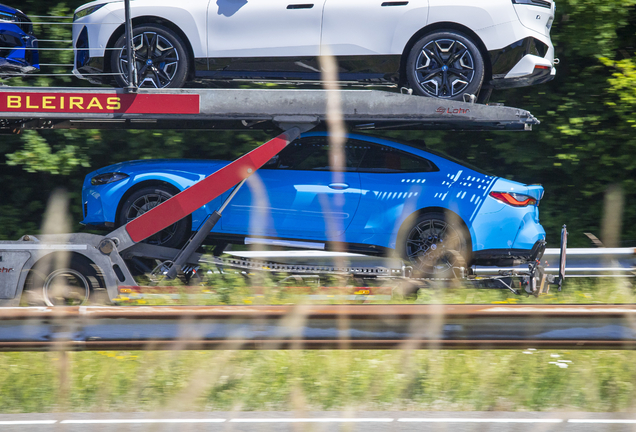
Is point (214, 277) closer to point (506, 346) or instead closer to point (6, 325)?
point (6, 325)

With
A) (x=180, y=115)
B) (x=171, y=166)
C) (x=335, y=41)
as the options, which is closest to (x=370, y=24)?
(x=335, y=41)

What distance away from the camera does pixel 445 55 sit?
596 centimetres

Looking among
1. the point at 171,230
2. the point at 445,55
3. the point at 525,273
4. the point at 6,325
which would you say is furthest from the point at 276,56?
the point at 6,325

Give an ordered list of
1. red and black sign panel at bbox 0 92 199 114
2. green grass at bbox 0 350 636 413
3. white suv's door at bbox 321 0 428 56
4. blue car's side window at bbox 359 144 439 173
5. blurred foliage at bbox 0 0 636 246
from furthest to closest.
Result: 1. blurred foliage at bbox 0 0 636 246
2. blue car's side window at bbox 359 144 439 173
3. white suv's door at bbox 321 0 428 56
4. red and black sign panel at bbox 0 92 199 114
5. green grass at bbox 0 350 636 413

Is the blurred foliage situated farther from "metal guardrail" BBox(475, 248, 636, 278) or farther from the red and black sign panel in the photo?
the red and black sign panel

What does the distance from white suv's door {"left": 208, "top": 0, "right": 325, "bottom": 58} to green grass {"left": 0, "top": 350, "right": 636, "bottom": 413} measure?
2823 mm

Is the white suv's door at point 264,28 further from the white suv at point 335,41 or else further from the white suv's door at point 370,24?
the white suv's door at point 370,24

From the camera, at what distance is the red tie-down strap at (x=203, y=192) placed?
18.8 feet

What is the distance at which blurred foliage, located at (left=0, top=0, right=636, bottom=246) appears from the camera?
8547mm

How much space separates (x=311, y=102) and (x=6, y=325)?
3.10 m

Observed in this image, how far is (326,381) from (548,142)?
19.3ft

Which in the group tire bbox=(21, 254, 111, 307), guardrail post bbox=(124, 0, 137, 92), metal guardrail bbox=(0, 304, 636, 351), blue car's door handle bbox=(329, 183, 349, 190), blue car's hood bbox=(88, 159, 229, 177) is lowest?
tire bbox=(21, 254, 111, 307)

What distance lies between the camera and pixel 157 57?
6.15m

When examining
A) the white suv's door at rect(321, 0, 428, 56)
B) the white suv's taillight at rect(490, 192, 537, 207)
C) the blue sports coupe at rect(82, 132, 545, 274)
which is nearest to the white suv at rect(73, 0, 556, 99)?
the white suv's door at rect(321, 0, 428, 56)
